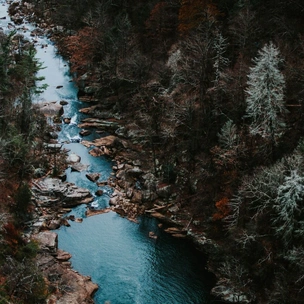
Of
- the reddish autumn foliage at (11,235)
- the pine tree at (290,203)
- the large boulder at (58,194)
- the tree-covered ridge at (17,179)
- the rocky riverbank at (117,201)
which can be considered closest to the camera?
the tree-covered ridge at (17,179)

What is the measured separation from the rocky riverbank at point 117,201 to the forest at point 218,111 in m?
0.84

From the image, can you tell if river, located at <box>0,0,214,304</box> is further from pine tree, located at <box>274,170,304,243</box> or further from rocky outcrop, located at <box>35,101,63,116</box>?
rocky outcrop, located at <box>35,101,63,116</box>

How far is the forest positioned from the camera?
3294 centimetres

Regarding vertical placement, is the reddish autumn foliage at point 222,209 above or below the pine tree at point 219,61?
below

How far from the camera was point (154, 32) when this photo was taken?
65.8m

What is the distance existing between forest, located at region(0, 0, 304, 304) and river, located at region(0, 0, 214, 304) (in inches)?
104

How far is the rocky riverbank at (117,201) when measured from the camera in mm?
33969

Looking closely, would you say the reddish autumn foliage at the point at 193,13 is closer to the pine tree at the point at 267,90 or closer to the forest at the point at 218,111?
the forest at the point at 218,111

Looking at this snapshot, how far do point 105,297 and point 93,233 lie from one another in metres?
7.96

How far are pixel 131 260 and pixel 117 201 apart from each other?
859cm

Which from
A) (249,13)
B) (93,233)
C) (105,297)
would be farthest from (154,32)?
(105,297)

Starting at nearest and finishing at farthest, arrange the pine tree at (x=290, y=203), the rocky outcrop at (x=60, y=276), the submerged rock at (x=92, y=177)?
the pine tree at (x=290, y=203), the rocky outcrop at (x=60, y=276), the submerged rock at (x=92, y=177)

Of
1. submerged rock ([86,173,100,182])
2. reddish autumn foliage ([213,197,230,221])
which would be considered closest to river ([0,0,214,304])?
submerged rock ([86,173,100,182])

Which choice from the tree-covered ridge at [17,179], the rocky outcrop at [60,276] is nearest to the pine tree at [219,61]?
the tree-covered ridge at [17,179]
